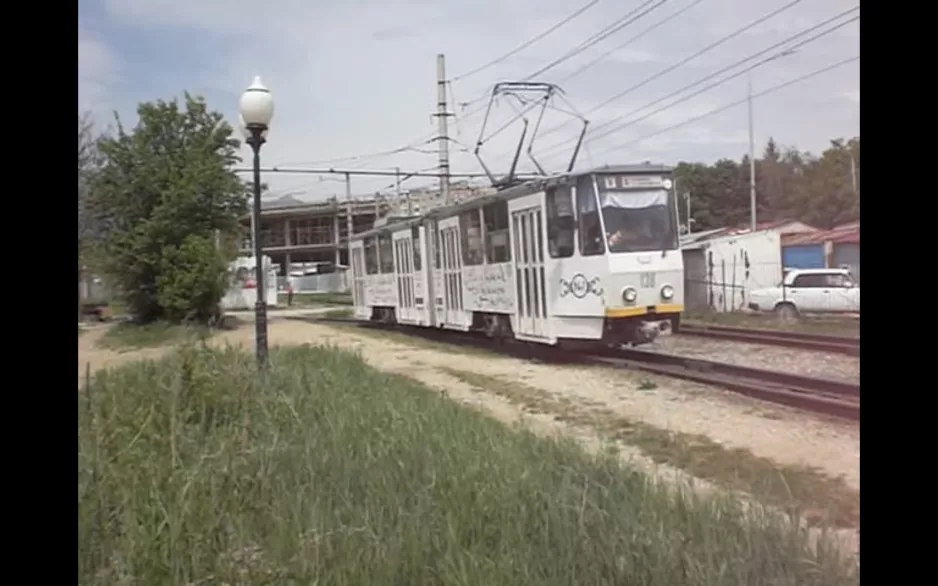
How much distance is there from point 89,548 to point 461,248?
1.37 m

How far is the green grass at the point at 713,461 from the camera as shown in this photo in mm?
1622

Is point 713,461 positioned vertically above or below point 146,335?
below

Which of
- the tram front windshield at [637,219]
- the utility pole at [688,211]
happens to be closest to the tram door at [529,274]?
the tram front windshield at [637,219]

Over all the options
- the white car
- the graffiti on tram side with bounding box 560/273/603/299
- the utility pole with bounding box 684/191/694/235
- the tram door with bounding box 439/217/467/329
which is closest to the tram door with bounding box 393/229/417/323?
the tram door with bounding box 439/217/467/329

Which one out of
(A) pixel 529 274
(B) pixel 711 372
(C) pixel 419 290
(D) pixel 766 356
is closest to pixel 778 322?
(D) pixel 766 356

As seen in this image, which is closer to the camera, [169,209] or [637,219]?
[169,209]

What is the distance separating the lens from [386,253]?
235 centimetres

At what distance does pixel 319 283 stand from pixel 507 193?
59 centimetres

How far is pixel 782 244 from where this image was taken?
165cm

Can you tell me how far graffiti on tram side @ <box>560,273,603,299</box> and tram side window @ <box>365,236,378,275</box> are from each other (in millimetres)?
600

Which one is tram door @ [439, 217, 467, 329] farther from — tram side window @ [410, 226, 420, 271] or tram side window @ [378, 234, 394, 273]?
tram side window @ [378, 234, 394, 273]

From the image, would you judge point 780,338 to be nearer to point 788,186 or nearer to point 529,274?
point 788,186

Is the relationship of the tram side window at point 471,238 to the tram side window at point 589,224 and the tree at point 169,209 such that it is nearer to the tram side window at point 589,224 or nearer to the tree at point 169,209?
the tram side window at point 589,224

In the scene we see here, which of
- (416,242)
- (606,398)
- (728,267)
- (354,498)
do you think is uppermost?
(416,242)
